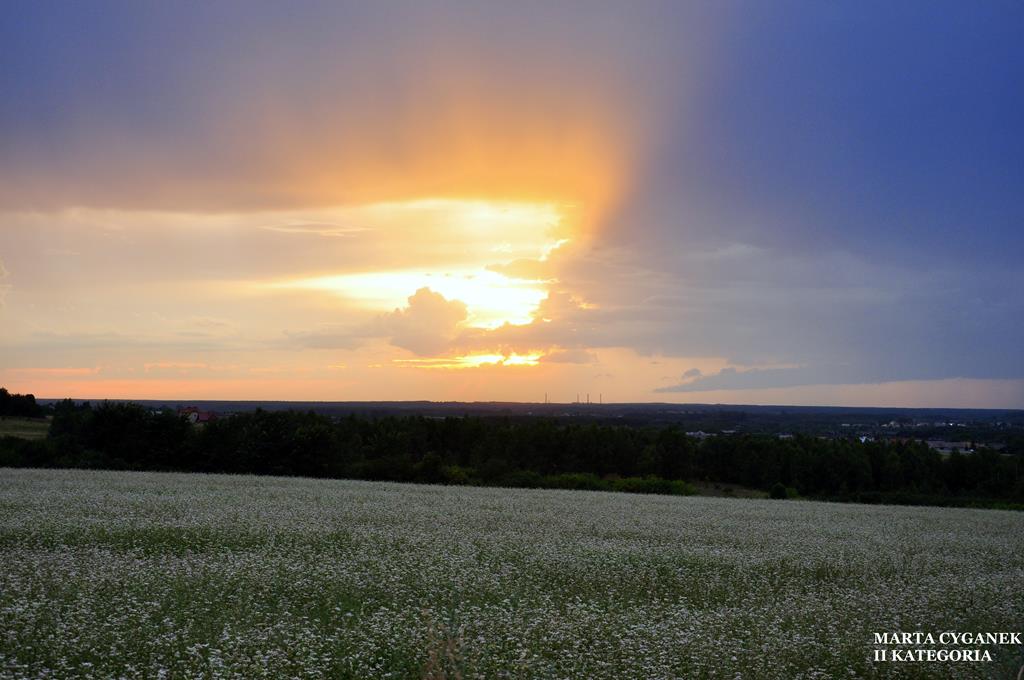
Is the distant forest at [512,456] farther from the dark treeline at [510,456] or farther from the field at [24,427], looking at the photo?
the field at [24,427]

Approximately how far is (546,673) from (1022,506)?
38151 millimetres

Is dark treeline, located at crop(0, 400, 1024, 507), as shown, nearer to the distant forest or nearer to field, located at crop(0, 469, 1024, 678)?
the distant forest

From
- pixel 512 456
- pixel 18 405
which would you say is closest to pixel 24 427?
pixel 18 405

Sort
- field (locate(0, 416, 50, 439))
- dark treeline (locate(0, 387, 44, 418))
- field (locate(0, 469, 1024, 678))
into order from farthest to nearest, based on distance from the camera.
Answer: dark treeline (locate(0, 387, 44, 418))
field (locate(0, 416, 50, 439))
field (locate(0, 469, 1024, 678))

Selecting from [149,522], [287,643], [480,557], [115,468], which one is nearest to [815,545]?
[480,557]

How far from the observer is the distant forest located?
4316 cm

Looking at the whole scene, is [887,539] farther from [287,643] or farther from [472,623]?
[287,643]

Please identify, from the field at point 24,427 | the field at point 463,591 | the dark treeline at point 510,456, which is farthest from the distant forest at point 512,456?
the field at point 463,591

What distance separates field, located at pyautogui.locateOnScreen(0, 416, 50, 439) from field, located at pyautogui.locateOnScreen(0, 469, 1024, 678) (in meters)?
43.5

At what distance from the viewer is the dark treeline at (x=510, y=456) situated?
43188 mm

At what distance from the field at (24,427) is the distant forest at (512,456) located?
8.21 ft

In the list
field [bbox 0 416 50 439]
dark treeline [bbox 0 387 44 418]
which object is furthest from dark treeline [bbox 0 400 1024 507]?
dark treeline [bbox 0 387 44 418]

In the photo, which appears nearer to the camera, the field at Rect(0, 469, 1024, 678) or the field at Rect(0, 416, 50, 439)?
the field at Rect(0, 469, 1024, 678)

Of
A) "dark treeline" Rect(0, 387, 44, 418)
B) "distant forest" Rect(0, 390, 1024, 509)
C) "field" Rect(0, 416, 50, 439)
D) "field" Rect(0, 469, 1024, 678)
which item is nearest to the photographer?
"field" Rect(0, 469, 1024, 678)
